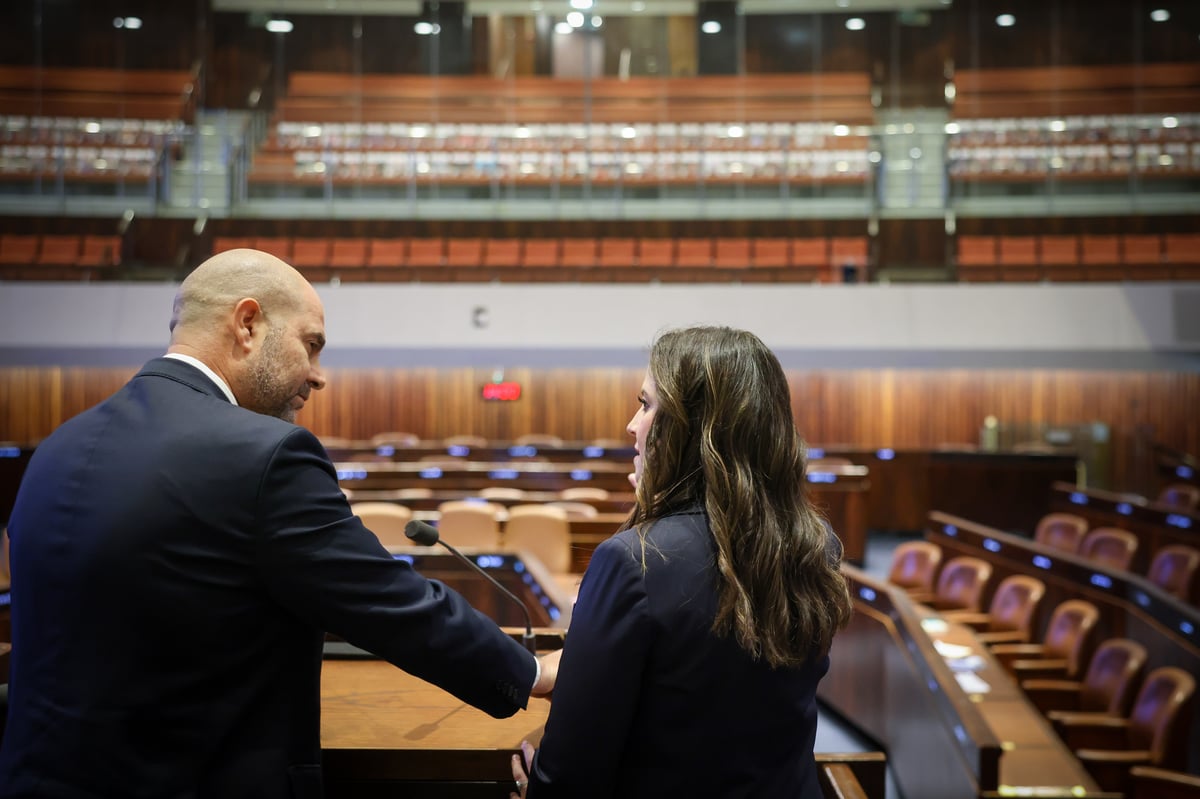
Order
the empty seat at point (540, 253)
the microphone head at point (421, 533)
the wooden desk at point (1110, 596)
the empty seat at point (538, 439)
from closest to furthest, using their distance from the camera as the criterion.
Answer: the microphone head at point (421, 533) → the wooden desk at point (1110, 596) → the empty seat at point (540, 253) → the empty seat at point (538, 439)

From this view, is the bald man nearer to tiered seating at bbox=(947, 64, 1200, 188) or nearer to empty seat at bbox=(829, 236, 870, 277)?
empty seat at bbox=(829, 236, 870, 277)

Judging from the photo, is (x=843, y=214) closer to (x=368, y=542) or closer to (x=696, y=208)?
(x=696, y=208)

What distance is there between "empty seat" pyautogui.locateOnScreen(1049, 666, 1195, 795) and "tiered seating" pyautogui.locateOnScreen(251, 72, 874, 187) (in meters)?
8.40

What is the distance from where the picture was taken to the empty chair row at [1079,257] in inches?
411

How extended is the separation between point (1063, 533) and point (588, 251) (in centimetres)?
624

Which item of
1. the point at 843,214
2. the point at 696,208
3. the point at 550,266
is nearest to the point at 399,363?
the point at 550,266

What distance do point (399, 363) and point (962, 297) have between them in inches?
222

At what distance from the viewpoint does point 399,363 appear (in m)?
10.0

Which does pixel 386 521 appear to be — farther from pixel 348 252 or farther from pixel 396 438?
pixel 396 438

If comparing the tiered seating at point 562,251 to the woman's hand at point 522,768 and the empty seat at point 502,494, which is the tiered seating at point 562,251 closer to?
the empty seat at point 502,494

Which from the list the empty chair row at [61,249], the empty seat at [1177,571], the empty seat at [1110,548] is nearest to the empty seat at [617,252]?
the empty chair row at [61,249]

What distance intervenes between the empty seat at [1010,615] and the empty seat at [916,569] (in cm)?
65

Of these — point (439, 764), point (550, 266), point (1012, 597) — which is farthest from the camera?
point (550, 266)

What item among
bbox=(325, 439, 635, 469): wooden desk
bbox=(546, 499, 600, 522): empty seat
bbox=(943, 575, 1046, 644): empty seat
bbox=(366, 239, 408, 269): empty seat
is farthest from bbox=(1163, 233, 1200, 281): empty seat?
bbox=(366, 239, 408, 269): empty seat
